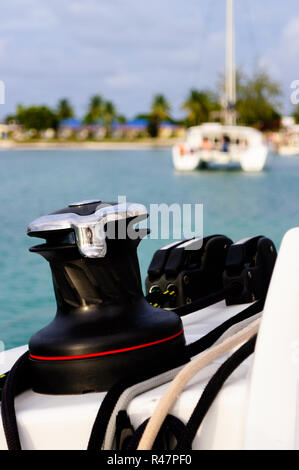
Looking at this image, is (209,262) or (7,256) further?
(7,256)

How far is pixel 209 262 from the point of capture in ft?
4.43

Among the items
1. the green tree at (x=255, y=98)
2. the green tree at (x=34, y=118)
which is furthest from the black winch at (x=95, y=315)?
the green tree at (x=34, y=118)

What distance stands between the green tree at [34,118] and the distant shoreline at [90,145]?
1845 millimetres

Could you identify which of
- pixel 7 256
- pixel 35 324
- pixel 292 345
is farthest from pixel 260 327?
pixel 7 256

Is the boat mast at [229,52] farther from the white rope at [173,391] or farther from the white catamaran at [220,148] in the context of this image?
the white rope at [173,391]

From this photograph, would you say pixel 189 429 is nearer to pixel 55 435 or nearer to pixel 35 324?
pixel 55 435

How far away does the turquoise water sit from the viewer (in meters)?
4.52

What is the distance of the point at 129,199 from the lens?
47.6 feet

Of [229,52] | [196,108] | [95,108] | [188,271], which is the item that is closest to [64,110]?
[95,108]

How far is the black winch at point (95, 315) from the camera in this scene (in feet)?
2.79

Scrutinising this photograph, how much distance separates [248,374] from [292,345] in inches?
2.4

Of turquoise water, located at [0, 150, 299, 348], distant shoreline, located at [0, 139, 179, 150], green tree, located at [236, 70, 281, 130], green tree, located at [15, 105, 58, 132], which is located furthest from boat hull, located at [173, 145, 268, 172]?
green tree, located at [15, 105, 58, 132]

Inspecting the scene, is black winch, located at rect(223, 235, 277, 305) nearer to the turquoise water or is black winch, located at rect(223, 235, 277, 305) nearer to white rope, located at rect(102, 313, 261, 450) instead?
white rope, located at rect(102, 313, 261, 450)

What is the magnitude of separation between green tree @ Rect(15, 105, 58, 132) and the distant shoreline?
72.7 inches
